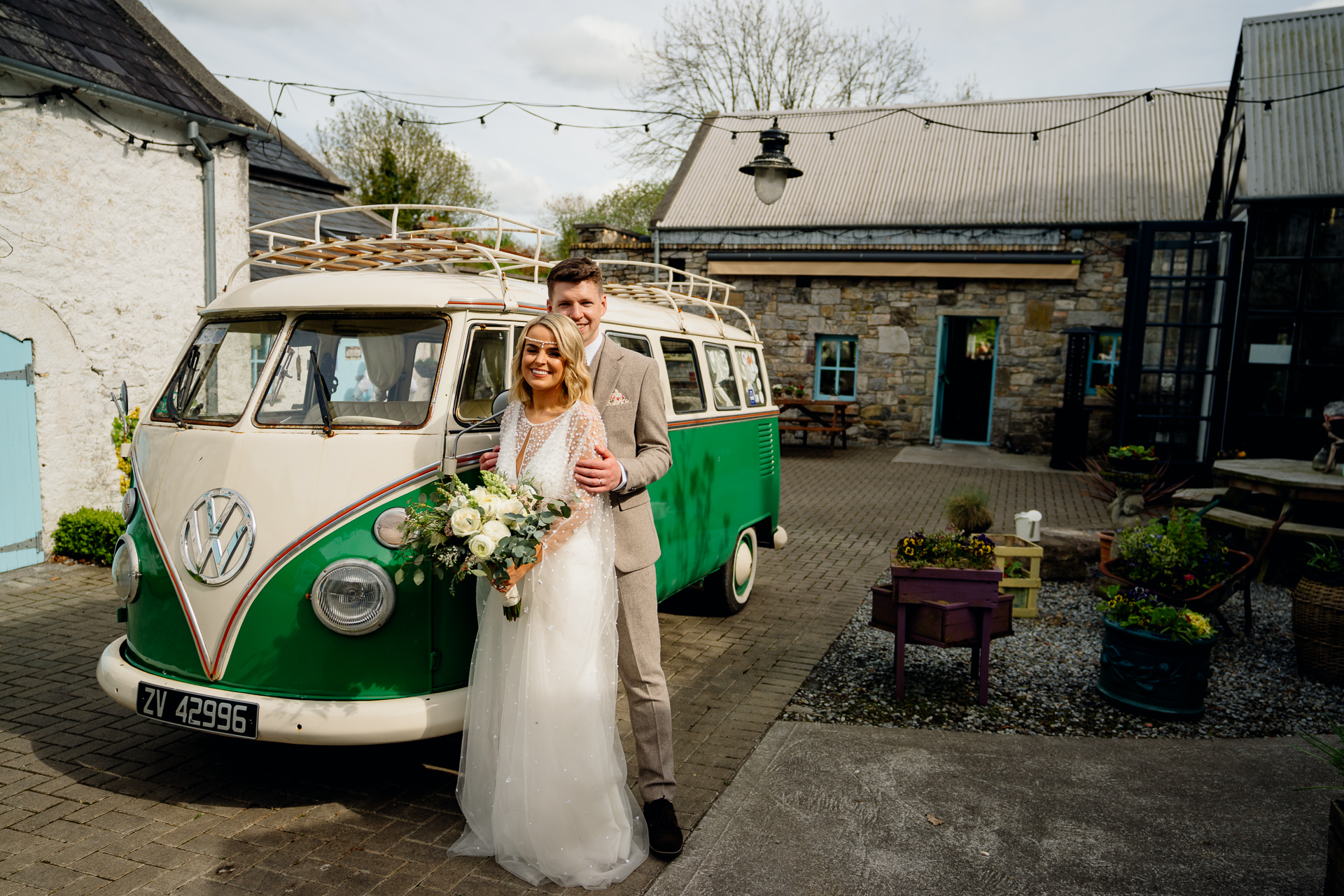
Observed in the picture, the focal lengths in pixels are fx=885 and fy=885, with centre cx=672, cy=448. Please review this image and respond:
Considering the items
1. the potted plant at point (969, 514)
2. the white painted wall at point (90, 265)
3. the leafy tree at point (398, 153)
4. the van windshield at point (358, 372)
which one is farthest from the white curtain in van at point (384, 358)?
the leafy tree at point (398, 153)

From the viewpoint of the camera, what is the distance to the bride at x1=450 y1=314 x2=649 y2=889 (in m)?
3.13

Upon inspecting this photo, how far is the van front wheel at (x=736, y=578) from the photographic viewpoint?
6387mm

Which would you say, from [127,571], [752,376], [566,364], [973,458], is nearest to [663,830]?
[566,364]

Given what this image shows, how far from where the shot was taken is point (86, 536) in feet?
24.1

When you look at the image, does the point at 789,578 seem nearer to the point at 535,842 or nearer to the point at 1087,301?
the point at 535,842

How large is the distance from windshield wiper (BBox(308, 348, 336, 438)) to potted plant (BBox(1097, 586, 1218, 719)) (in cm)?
412

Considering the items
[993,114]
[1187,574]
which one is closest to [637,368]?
[1187,574]

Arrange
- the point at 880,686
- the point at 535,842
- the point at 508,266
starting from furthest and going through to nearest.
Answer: the point at 880,686, the point at 508,266, the point at 535,842

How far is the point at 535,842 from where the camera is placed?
3113 mm

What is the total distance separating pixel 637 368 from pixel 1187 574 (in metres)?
3.91

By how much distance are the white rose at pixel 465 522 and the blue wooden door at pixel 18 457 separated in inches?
233

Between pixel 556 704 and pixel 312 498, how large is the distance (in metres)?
1.24

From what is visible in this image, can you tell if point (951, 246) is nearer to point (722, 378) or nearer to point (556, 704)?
point (722, 378)

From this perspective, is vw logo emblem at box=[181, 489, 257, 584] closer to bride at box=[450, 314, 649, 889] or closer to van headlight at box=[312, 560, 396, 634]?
van headlight at box=[312, 560, 396, 634]
